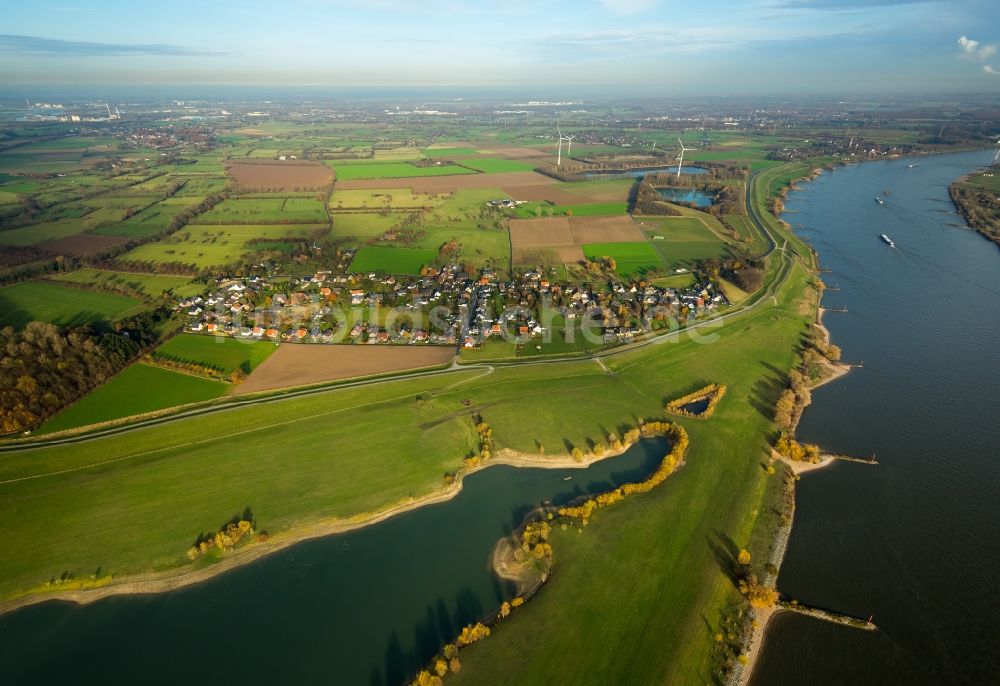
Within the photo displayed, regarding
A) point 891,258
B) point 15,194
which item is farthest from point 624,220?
point 15,194

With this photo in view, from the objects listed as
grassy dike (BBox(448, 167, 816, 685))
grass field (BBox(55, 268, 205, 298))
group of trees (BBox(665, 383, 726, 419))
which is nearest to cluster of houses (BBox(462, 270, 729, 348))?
group of trees (BBox(665, 383, 726, 419))

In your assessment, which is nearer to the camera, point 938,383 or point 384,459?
point 384,459

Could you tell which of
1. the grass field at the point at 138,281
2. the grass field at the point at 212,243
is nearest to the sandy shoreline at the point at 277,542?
the grass field at the point at 138,281

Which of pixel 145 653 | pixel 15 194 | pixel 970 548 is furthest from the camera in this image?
pixel 15 194

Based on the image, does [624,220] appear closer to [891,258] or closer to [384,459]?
[891,258]

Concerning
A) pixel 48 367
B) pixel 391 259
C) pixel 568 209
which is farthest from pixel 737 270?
pixel 48 367

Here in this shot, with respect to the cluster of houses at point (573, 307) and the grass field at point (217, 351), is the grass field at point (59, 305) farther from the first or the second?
the cluster of houses at point (573, 307)
